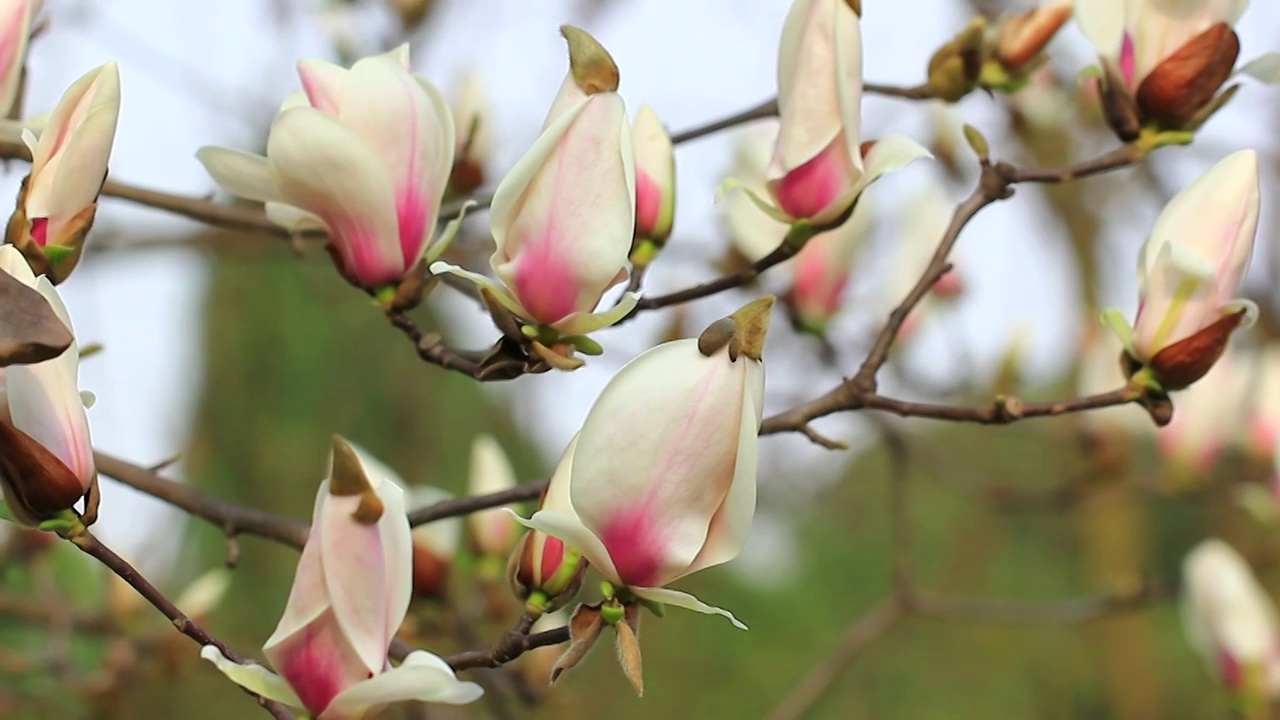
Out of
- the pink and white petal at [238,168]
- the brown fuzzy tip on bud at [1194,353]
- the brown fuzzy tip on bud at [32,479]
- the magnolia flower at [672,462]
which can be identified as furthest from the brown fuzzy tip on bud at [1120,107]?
the brown fuzzy tip on bud at [32,479]

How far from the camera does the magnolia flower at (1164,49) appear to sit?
67 cm

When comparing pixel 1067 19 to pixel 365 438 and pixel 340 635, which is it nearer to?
pixel 340 635

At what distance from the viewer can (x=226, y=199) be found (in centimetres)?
132

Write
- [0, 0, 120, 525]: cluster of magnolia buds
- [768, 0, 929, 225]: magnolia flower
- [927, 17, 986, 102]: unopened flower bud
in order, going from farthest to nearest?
[927, 17, 986, 102]: unopened flower bud < [768, 0, 929, 225]: magnolia flower < [0, 0, 120, 525]: cluster of magnolia buds

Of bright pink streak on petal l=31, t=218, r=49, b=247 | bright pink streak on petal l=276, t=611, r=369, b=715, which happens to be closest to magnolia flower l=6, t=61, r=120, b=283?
bright pink streak on petal l=31, t=218, r=49, b=247

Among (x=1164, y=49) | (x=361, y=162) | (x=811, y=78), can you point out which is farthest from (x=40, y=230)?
(x=1164, y=49)

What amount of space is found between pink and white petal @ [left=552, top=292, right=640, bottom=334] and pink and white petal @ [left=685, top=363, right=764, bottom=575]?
96 millimetres

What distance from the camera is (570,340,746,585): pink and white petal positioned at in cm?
45

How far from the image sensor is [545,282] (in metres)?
0.53

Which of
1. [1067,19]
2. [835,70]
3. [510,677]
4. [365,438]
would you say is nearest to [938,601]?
[510,677]

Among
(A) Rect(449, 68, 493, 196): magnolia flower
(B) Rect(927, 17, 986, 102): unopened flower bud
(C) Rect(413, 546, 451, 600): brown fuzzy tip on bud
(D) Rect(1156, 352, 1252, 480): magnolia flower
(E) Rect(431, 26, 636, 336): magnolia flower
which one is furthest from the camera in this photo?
(D) Rect(1156, 352, 1252, 480): magnolia flower

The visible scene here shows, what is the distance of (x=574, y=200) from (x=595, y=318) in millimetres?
57

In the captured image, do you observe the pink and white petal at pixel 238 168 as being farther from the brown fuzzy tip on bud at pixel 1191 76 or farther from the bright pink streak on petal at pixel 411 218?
the brown fuzzy tip on bud at pixel 1191 76

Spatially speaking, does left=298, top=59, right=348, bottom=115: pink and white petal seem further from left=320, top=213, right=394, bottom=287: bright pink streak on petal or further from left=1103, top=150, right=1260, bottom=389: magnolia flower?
left=1103, top=150, right=1260, bottom=389: magnolia flower
